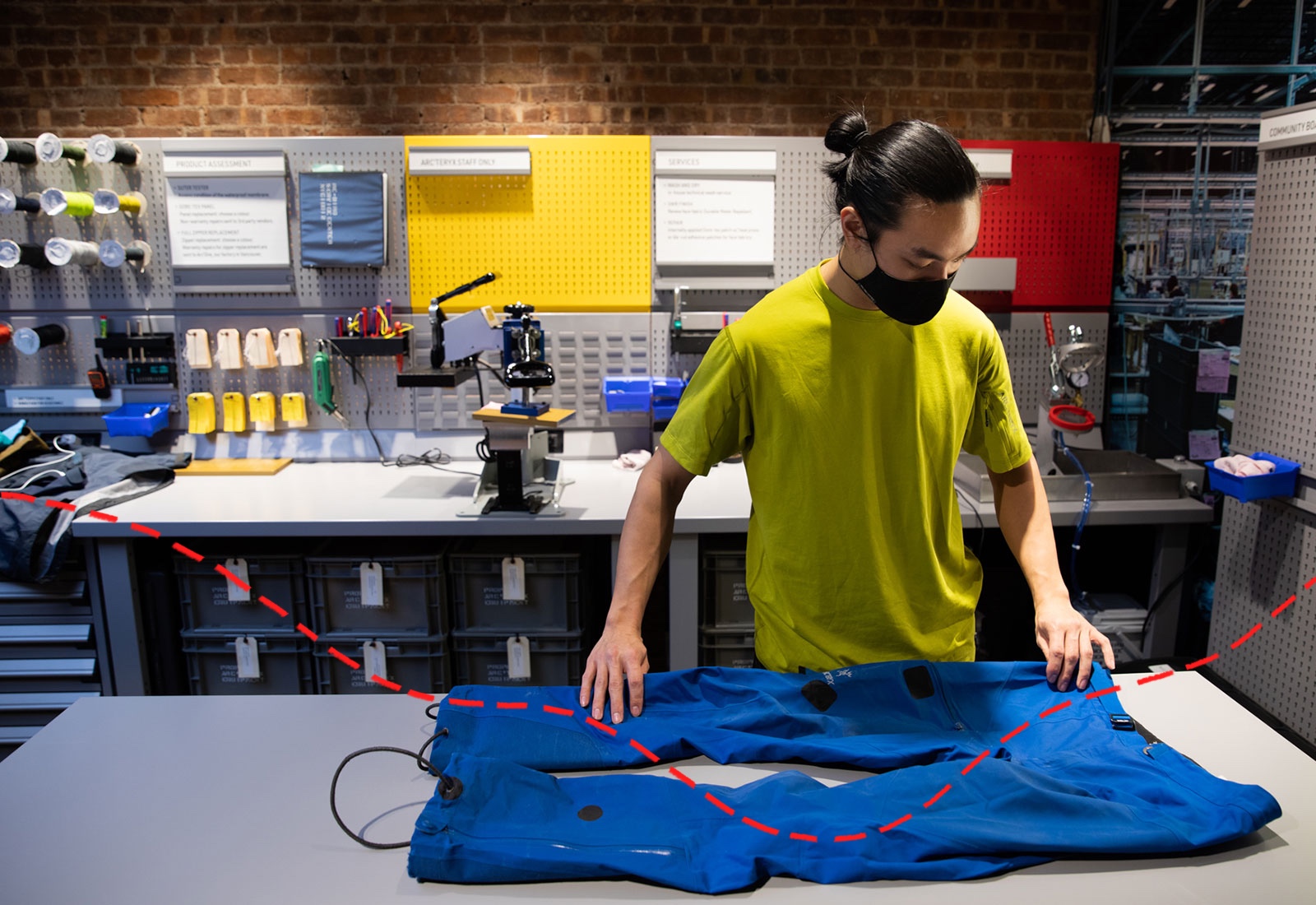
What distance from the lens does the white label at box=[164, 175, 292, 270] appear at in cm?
291

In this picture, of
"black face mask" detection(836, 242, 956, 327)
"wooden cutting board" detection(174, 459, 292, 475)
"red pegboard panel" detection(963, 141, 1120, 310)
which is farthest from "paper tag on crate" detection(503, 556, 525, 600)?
"red pegboard panel" detection(963, 141, 1120, 310)

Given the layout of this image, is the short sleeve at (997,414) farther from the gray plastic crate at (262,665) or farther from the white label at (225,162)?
the white label at (225,162)

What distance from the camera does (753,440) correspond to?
1.45m

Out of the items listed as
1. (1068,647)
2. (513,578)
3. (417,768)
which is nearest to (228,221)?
(513,578)

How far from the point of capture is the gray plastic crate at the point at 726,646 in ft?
8.34

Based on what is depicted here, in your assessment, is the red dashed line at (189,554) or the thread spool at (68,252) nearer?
the red dashed line at (189,554)

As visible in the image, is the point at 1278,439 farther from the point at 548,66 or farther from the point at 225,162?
the point at 225,162

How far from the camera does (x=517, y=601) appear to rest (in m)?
2.52

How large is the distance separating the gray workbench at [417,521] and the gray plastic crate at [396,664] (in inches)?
13.3

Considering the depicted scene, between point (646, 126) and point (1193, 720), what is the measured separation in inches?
117

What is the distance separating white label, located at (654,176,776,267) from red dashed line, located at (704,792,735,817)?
7.21ft

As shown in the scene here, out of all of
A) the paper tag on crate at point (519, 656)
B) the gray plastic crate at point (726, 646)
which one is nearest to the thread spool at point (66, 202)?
the paper tag on crate at point (519, 656)

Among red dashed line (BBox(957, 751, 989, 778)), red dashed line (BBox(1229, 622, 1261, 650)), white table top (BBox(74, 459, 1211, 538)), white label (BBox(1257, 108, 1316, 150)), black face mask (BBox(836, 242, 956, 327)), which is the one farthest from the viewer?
white table top (BBox(74, 459, 1211, 538))

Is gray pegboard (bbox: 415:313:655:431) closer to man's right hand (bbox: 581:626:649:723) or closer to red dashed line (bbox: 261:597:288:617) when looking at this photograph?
red dashed line (bbox: 261:597:288:617)
